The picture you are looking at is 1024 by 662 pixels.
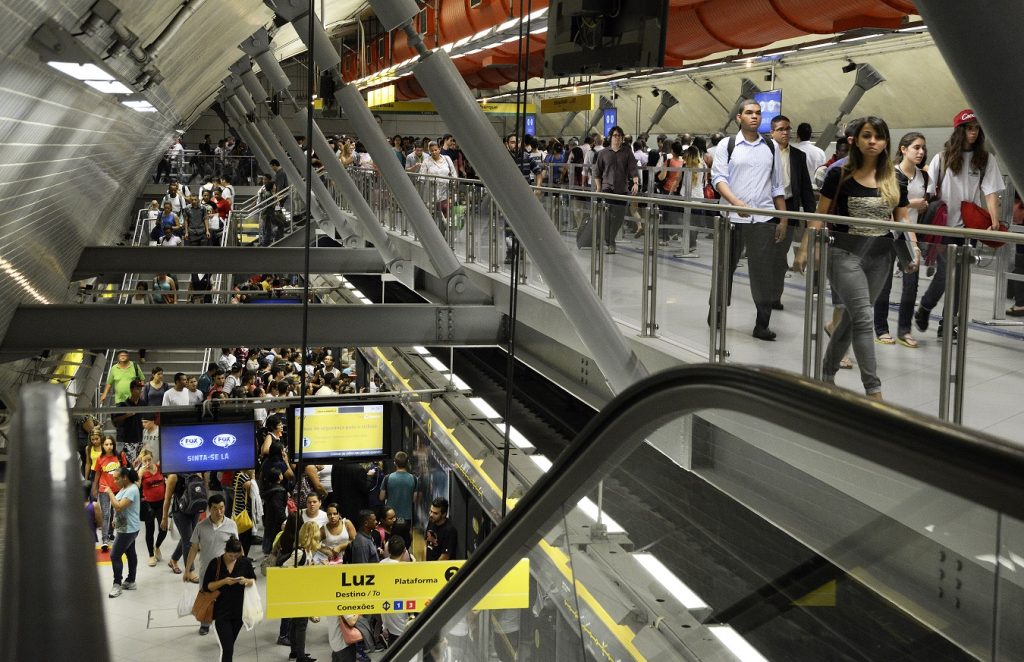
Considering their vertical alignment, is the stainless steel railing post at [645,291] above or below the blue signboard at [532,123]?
below

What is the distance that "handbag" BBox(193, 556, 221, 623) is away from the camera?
12.2 m

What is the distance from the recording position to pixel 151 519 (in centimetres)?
1573

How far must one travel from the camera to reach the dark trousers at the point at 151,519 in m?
15.6

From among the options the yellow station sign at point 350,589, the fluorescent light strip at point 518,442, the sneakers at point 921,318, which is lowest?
the yellow station sign at point 350,589

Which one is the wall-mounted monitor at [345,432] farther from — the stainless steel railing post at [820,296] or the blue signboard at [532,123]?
the blue signboard at [532,123]

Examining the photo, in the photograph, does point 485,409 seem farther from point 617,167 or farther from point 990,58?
point 990,58

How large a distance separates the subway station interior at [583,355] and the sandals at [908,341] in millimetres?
14

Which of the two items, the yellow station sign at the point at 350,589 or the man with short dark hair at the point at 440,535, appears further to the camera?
the man with short dark hair at the point at 440,535

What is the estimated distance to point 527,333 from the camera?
13.8 meters

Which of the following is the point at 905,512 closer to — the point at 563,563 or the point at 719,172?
the point at 563,563

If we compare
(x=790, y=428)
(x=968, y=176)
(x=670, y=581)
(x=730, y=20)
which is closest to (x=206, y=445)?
(x=730, y=20)

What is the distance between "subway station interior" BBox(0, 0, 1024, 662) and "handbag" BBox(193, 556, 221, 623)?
0.12 metres

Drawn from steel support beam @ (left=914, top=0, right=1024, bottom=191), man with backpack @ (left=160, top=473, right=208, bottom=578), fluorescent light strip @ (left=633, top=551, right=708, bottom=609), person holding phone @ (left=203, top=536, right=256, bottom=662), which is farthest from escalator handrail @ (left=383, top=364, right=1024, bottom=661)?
man with backpack @ (left=160, top=473, right=208, bottom=578)

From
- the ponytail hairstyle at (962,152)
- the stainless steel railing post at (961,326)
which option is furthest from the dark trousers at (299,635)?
the stainless steel railing post at (961,326)
